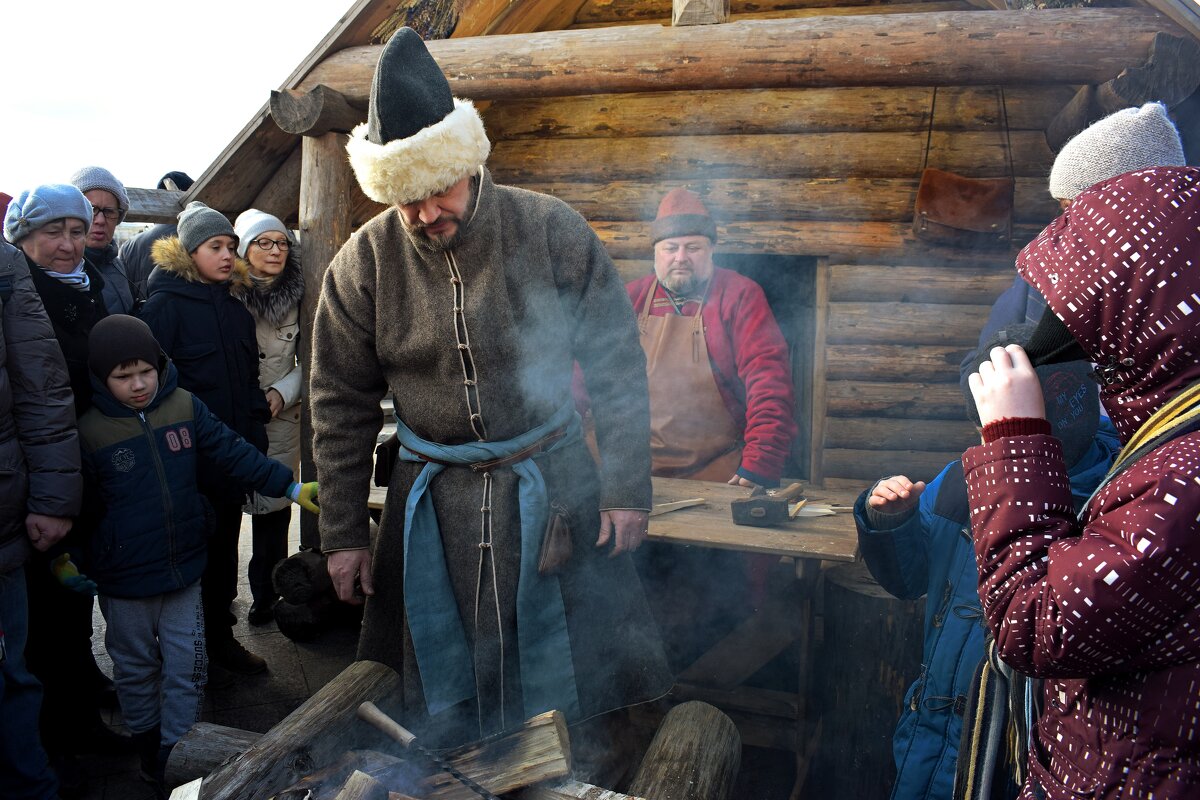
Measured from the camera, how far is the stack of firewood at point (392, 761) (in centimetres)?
198

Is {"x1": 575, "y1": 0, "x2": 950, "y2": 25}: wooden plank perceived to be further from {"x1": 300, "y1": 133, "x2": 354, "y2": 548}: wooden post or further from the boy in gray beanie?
the boy in gray beanie

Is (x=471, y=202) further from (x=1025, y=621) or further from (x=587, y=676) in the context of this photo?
(x=1025, y=621)

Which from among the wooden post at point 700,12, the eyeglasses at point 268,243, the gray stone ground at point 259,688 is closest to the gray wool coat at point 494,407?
the gray stone ground at point 259,688

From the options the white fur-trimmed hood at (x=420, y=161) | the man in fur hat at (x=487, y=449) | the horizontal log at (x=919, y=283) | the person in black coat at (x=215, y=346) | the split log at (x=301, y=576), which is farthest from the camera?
the horizontal log at (x=919, y=283)

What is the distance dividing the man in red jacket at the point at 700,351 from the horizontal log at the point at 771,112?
1.08 metres

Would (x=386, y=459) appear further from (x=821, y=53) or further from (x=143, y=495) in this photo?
(x=821, y=53)

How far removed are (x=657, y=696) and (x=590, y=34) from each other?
324 cm

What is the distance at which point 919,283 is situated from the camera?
204 inches

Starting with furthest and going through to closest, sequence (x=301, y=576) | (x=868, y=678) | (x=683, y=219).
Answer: (x=301, y=576), (x=683, y=219), (x=868, y=678)

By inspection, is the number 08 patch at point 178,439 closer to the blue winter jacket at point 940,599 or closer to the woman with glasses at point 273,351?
the woman with glasses at point 273,351

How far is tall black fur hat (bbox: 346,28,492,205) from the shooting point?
2260mm

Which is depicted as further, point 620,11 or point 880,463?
point 620,11

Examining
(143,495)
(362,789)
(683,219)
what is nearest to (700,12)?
(683,219)

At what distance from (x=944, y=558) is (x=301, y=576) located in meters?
3.41
